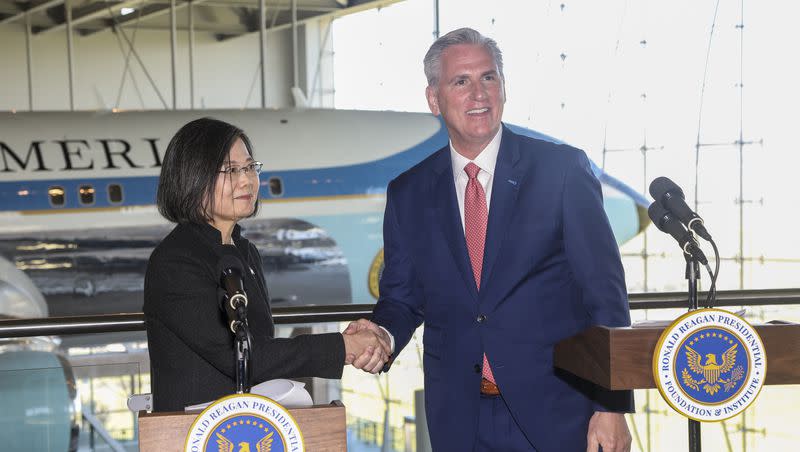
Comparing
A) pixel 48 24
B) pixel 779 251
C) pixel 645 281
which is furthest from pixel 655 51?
pixel 48 24

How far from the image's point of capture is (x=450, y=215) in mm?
2502

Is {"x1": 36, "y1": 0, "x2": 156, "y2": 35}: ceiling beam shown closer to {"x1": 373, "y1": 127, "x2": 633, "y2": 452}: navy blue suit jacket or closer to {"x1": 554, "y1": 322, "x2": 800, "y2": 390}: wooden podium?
{"x1": 373, "y1": 127, "x2": 633, "y2": 452}: navy blue suit jacket

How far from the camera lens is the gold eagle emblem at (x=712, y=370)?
1939 millimetres

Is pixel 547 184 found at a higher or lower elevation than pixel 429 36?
lower

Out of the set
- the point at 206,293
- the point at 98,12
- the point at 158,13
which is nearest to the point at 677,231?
the point at 206,293

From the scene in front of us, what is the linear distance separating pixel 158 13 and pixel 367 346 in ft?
72.0

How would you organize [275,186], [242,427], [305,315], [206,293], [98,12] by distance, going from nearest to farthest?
1. [242,427]
2. [206,293]
3. [305,315]
4. [275,186]
5. [98,12]

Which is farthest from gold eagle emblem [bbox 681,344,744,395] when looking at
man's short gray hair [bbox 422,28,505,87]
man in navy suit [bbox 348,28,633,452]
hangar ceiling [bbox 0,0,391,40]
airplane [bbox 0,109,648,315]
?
hangar ceiling [bbox 0,0,391,40]

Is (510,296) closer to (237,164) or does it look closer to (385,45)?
(237,164)

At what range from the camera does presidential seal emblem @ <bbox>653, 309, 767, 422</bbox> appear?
1928 millimetres

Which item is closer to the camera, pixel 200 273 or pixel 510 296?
pixel 200 273

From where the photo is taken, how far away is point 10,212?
8.51m

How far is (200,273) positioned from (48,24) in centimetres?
2449

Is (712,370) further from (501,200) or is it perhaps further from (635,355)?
(501,200)
